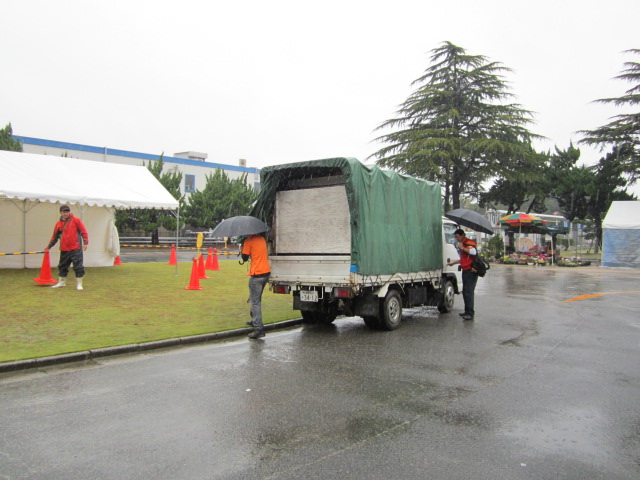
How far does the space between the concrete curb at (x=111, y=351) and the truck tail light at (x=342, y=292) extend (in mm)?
1648

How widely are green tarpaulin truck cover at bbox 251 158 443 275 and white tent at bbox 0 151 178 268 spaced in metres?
8.61

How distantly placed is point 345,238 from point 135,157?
41.8 metres

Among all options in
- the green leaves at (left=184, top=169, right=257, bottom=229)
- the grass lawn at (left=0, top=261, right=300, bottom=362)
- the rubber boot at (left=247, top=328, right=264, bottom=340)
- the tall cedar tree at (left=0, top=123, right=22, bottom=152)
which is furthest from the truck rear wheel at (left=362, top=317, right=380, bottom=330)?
the tall cedar tree at (left=0, top=123, right=22, bottom=152)

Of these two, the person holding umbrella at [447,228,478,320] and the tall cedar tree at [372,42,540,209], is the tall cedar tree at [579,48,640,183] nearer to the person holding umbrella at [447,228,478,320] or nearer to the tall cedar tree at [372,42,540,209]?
the tall cedar tree at [372,42,540,209]

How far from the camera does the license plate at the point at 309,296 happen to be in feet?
28.3

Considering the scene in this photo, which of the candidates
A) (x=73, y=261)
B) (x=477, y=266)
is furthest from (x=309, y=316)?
(x=73, y=261)

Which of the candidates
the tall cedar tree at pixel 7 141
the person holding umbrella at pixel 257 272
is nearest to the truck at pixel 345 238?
the person holding umbrella at pixel 257 272

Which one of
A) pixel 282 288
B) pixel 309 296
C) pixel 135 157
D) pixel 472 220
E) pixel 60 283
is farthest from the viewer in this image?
pixel 135 157

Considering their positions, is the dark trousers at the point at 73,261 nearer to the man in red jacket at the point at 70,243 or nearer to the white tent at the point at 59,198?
the man in red jacket at the point at 70,243

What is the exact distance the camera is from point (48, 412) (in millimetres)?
4816

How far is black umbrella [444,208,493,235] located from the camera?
439 inches

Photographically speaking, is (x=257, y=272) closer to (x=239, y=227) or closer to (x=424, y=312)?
(x=239, y=227)

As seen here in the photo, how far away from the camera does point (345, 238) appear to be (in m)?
9.05

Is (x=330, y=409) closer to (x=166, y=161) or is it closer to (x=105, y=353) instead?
(x=105, y=353)
